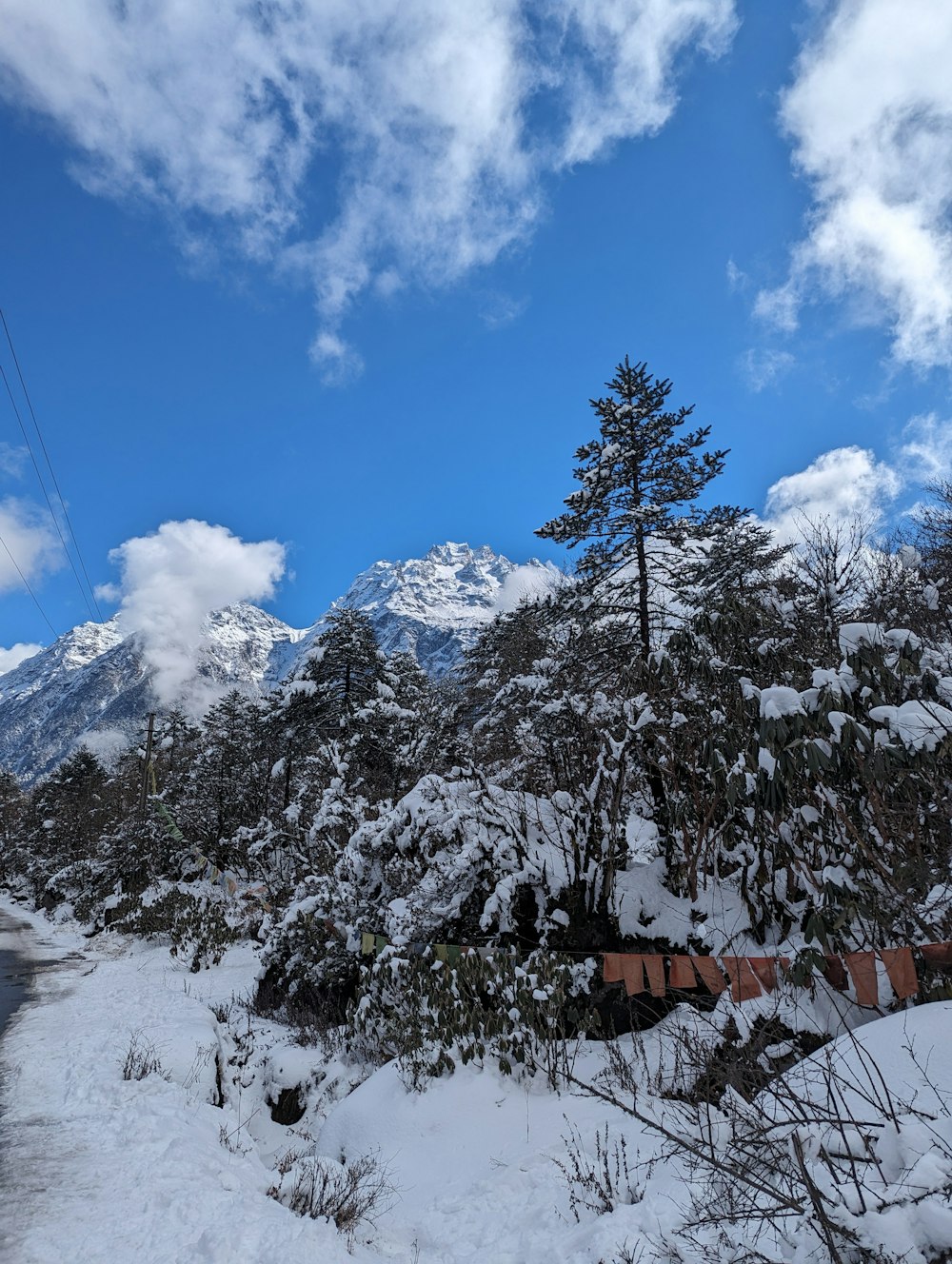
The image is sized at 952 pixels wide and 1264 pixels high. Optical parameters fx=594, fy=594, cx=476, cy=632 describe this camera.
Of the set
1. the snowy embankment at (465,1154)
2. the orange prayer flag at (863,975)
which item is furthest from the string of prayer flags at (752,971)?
the snowy embankment at (465,1154)

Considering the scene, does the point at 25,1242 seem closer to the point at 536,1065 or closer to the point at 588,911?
the point at 536,1065

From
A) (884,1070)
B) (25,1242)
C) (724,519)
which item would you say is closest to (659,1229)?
(884,1070)

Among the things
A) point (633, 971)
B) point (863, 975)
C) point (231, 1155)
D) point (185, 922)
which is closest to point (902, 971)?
point (863, 975)

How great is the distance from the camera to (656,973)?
586cm

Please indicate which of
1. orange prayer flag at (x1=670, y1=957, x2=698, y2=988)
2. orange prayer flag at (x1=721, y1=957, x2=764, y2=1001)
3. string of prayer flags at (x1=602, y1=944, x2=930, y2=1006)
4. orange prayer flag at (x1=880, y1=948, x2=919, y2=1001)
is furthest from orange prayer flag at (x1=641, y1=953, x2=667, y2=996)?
orange prayer flag at (x1=880, y1=948, x2=919, y2=1001)

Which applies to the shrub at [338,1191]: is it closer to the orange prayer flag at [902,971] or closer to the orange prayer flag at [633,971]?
the orange prayer flag at [633,971]

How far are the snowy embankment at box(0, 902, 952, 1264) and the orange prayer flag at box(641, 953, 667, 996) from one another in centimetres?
47

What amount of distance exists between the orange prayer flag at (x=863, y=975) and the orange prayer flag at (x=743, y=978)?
901mm

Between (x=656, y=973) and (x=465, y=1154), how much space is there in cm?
231

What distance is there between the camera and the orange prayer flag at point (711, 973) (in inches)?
221

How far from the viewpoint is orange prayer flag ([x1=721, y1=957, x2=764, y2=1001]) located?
543cm

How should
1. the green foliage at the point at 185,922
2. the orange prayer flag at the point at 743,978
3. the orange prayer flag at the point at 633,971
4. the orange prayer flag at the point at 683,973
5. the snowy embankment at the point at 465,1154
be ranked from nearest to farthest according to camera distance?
1. the snowy embankment at the point at 465,1154
2. the orange prayer flag at the point at 743,978
3. the orange prayer flag at the point at 683,973
4. the orange prayer flag at the point at 633,971
5. the green foliage at the point at 185,922

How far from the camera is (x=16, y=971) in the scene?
1173 centimetres

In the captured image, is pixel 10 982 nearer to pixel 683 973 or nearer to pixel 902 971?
pixel 683 973
